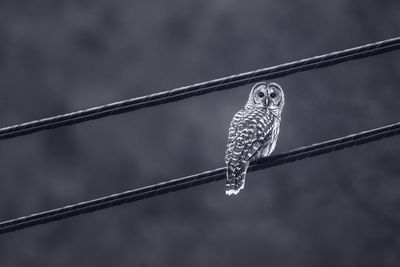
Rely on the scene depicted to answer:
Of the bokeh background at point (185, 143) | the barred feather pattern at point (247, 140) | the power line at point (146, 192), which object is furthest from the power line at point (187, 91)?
the bokeh background at point (185, 143)

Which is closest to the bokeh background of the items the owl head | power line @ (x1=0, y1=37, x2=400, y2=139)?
the owl head

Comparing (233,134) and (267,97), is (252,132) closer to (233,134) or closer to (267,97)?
(233,134)

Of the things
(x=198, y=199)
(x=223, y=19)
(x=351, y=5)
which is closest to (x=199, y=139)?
(x=198, y=199)

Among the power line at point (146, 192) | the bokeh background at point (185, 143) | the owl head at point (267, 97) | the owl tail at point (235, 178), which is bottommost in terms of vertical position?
the power line at point (146, 192)

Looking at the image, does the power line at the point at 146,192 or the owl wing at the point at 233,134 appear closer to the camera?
the power line at the point at 146,192

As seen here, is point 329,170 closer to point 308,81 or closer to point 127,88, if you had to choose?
point 308,81

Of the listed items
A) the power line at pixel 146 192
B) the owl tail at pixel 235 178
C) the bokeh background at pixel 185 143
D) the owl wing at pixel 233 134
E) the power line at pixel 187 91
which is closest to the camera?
the power line at pixel 146 192

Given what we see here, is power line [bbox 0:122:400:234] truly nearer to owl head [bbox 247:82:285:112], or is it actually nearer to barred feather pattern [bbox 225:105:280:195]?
barred feather pattern [bbox 225:105:280:195]

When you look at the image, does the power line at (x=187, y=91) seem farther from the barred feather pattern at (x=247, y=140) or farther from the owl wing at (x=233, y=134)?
the owl wing at (x=233, y=134)
